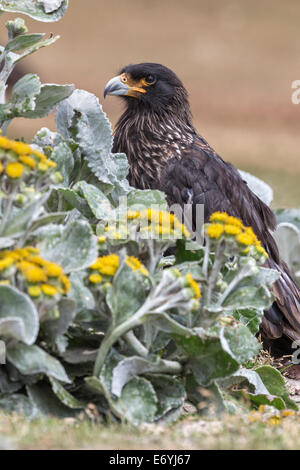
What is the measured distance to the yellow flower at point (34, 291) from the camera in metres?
1.85

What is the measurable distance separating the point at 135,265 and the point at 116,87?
187 cm

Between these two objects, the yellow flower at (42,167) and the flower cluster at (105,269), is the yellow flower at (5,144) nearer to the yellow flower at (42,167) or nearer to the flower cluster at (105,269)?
the yellow flower at (42,167)

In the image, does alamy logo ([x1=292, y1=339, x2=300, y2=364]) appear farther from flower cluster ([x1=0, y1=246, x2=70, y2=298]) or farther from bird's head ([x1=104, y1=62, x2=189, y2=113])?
flower cluster ([x1=0, y1=246, x2=70, y2=298])

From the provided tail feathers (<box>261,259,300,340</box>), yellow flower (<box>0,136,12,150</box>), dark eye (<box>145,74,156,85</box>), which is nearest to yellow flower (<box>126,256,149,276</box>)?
yellow flower (<box>0,136,12,150</box>)

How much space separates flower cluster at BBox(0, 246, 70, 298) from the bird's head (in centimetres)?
208

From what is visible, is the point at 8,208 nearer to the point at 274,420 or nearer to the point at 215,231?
the point at 215,231

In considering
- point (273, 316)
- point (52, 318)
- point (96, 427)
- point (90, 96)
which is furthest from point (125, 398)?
point (273, 316)

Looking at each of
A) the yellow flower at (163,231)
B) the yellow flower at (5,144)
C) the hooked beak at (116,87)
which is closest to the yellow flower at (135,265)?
the yellow flower at (163,231)

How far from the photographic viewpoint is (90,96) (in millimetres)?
2791

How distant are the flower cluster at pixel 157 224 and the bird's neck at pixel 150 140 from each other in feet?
4.52

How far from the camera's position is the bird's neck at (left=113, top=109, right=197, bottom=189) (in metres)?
3.69

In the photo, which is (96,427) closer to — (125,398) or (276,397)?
(125,398)

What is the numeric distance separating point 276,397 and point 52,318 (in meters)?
0.93

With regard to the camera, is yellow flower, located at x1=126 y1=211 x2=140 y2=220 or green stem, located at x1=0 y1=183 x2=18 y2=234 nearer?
green stem, located at x1=0 y1=183 x2=18 y2=234
